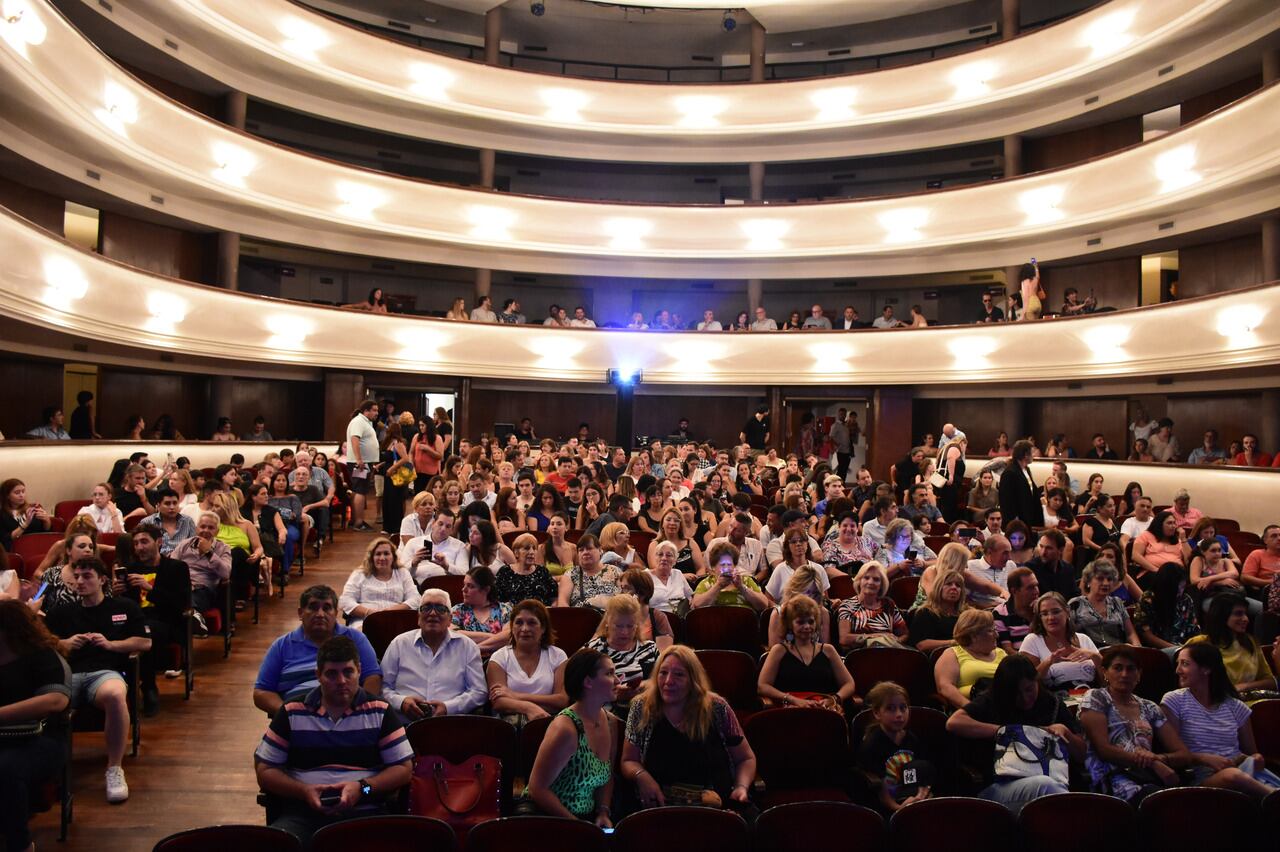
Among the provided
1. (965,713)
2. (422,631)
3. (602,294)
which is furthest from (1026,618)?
(602,294)

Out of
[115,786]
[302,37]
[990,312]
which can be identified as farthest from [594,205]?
[115,786]

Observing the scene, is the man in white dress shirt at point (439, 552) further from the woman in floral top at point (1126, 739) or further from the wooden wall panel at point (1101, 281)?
the wooden wall panel at point (1101, 281)

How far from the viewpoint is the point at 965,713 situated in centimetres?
420

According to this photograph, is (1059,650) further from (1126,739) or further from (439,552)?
(439,552)

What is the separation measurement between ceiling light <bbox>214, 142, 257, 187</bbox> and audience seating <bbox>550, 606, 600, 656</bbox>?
503 inches

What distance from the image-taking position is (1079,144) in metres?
17.9

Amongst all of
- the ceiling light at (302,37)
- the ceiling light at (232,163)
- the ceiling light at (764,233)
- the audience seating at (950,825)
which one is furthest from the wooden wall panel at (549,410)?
the audience seating at (950,825)

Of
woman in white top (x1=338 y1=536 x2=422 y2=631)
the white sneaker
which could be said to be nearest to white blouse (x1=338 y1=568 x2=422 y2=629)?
woman in white top (x1=338 y1=536 x2=422 y2=631)

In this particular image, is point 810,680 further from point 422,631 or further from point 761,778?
point 422,631

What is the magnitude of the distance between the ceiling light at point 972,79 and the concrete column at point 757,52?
412 cm

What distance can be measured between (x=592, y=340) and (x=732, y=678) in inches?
576

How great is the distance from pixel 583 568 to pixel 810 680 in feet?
6.25

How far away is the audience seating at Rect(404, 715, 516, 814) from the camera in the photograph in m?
4.00

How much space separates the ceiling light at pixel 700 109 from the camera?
65.4 ft
